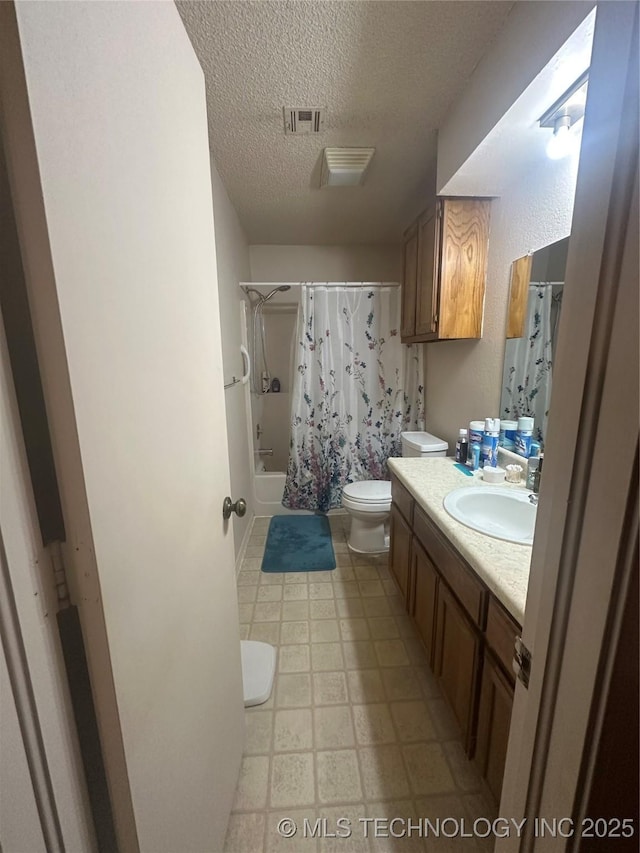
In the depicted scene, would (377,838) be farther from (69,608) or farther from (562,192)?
(562,192)

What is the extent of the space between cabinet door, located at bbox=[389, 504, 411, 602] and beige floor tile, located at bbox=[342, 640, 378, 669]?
29 centimetres

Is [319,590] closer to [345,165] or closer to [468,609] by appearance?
[468,609]

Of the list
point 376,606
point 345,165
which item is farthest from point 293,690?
point 345,165

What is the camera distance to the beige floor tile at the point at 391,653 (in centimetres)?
155

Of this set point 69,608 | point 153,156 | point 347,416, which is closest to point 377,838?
point 69,608

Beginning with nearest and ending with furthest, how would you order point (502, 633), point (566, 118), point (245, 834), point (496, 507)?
point (502, 633) → point (245, 834) → point (566, 118) → point (496, 507)

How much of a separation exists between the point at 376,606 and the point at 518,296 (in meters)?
1.78

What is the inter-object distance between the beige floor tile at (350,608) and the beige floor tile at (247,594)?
1.66ft

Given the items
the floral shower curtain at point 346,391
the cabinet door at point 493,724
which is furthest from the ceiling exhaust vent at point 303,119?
the cabinet door at point 493,724

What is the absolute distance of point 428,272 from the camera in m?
1.94

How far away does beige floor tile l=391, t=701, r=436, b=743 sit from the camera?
125cm

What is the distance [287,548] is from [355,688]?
3.70 ft

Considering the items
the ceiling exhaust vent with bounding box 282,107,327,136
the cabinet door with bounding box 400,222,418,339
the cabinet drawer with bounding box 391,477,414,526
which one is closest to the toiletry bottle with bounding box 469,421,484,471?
the cabinet drawer with bounding box 391,477,414,526

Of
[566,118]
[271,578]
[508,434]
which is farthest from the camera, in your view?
[271,578]
